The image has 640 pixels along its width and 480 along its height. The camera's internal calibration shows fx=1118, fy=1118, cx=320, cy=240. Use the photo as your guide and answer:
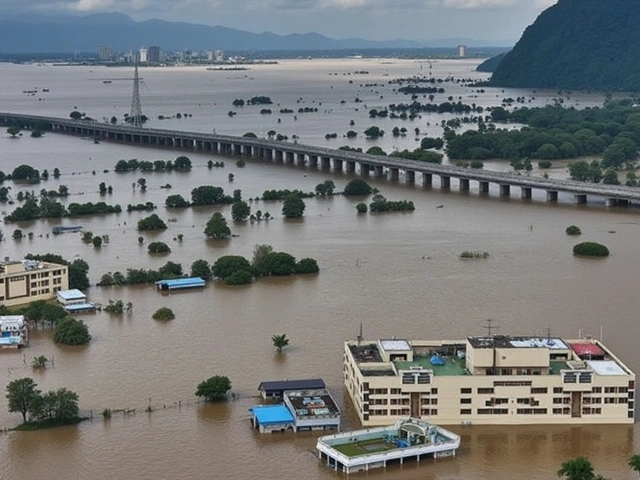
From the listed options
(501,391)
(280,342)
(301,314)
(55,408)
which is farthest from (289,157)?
(501,391)

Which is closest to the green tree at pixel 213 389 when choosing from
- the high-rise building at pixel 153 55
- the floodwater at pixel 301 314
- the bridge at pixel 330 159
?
the floodwater at pixel 301 314

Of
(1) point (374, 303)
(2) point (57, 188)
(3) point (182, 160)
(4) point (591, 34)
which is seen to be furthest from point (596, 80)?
(1) point (374, 303)

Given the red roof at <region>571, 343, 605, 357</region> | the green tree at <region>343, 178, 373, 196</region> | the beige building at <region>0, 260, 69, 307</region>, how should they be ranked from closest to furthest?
the red roof at <region>571, 343, 605, 357</region>, the beige building at <region>0, 260, 69, 307</region>, the green tree at <region>343, 178, 373, 196</region>

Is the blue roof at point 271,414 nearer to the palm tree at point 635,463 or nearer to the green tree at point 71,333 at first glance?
the palm tree at point 635,463

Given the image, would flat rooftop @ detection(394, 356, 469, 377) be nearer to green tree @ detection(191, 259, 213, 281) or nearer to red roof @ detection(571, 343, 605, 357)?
red roof @ detection(571, 343, 605, 357)

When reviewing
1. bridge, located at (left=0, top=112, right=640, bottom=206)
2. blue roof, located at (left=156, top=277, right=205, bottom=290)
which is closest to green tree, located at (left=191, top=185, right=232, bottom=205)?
bridge, located at (left=0, top=112, right=640, bottom=206)

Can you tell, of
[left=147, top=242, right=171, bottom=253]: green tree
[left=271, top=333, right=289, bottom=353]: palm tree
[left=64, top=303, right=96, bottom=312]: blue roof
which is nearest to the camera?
[left=271, top=333, right=289, bottom=353]: palm tree

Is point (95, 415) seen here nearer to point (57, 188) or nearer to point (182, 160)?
point (57, 188)
